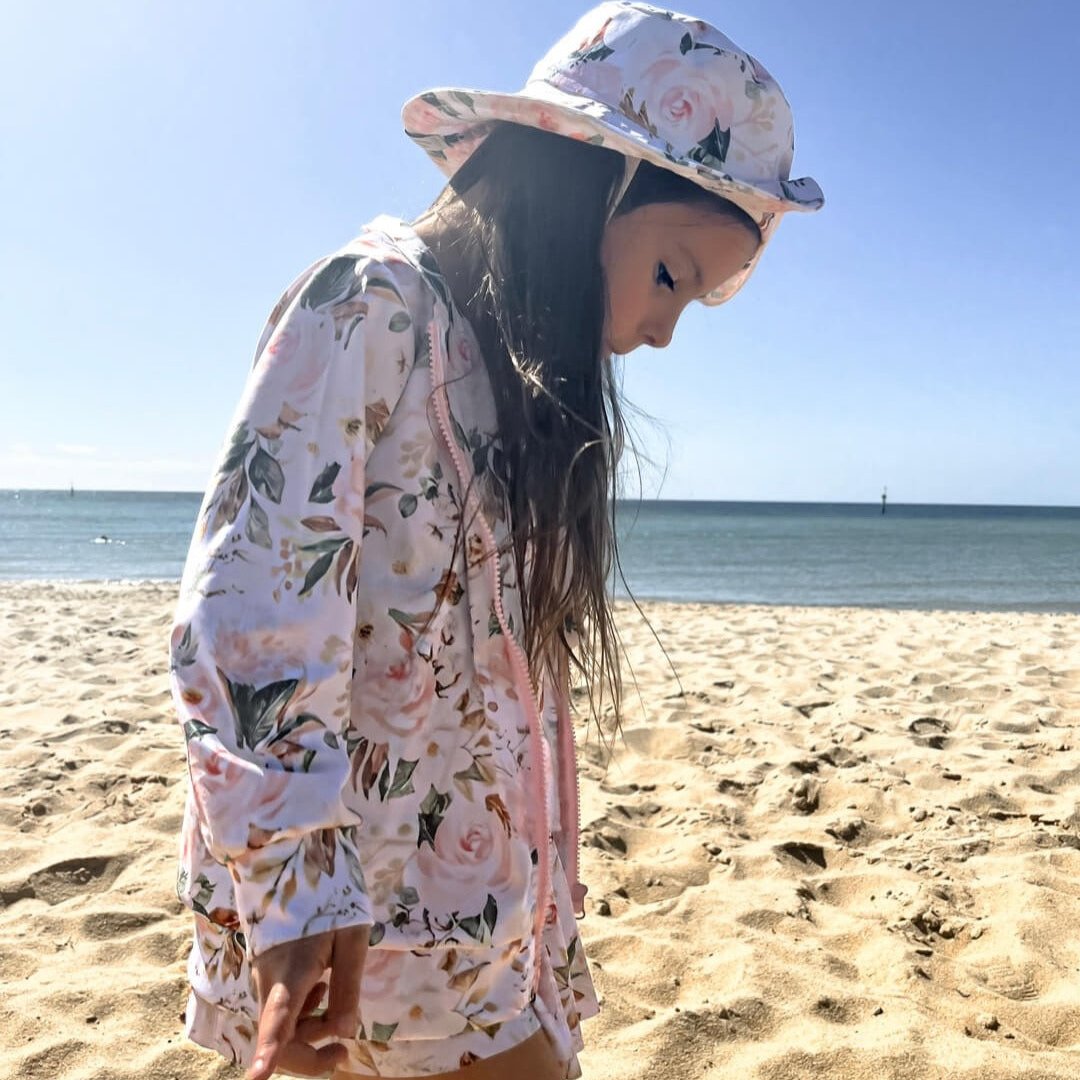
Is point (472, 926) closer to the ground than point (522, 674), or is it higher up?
closer to the ground

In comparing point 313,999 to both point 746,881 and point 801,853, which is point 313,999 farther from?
point 801,853

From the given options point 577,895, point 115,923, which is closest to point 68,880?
point 115,923

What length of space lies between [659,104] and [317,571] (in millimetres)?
679

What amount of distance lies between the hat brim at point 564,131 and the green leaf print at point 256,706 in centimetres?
69

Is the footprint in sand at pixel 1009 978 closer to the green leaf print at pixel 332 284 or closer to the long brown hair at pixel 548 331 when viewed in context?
the long brown hair at pixel 548 331

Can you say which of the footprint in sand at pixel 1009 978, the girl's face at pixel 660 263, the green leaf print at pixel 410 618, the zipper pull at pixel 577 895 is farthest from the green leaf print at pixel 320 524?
the footprint in sand at pixel 1009 978

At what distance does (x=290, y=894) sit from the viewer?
0.78m

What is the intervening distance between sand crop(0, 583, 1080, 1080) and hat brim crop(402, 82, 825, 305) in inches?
72.7

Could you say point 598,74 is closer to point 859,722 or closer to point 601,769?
point 601,769

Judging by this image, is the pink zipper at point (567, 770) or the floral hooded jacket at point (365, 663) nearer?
the floral hooded jacket at point (365, 663)

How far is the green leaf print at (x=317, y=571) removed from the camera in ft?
2.83

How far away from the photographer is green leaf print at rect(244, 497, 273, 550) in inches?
34.1

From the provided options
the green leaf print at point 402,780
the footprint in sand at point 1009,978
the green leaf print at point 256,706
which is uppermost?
the green leaf print at point 256,706

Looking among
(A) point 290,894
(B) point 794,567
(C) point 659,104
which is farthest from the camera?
(B) point 794,567
